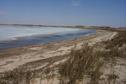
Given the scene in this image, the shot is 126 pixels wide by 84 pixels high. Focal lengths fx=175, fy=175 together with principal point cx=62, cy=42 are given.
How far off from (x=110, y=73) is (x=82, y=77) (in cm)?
130

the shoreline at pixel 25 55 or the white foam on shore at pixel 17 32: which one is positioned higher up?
the shoreline at pixel 25 55

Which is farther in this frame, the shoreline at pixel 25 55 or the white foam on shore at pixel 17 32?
the white foam on shore at pixel 17 32

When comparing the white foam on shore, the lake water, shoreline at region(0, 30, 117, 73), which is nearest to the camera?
shoreline at region(0, 30, 117, 73)

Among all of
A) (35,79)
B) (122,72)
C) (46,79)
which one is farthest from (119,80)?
(35,79)

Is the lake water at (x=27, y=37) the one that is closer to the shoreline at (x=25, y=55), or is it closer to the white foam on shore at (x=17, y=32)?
the white foam on shore at (x=17, y=32)

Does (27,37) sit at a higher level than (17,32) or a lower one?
higher

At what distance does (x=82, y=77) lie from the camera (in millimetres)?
5512

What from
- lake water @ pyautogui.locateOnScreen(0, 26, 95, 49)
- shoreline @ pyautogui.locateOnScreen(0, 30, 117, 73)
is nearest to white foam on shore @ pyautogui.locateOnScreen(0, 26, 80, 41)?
lake water @ pyautogui.locateOnScreen(0, 26, 95, 49)

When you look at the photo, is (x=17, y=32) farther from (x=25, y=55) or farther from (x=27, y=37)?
(x=25, y=55)

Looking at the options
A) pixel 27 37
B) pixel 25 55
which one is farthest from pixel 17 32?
pixel 25 55

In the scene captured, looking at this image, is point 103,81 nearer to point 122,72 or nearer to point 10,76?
point 122,72

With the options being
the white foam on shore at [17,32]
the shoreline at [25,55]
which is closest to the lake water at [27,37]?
the white foam on shore at [17,32]

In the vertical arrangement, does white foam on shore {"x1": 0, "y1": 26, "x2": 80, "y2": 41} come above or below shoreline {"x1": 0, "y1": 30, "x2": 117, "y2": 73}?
below

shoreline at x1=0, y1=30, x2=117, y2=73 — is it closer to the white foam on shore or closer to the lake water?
the lake water
